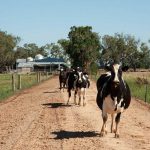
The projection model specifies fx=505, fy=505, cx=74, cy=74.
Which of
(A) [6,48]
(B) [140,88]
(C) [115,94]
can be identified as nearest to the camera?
(C) [115,94]

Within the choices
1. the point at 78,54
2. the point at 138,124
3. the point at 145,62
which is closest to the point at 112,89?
the point at 138,124

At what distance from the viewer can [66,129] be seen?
15586 millimetres

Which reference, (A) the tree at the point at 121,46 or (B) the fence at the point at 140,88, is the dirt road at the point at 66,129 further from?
(A) the tree at the point at 121,46

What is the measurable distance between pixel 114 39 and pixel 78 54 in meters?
49.7

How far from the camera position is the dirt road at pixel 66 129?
1277 cm

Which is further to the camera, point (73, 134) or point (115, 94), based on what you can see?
point (73, 134)

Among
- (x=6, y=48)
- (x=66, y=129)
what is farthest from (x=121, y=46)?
(x=66, y=129)

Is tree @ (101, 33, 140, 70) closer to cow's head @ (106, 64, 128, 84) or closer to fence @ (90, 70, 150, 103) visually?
fence @ (90, 70, 150, 103)

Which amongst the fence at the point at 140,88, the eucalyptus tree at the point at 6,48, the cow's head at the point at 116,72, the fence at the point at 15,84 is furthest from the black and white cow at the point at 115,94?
the eucalyptus tree at the point at 6,48

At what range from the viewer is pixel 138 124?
17.0 metres

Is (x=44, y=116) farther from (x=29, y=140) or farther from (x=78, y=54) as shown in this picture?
(x=78, y=54)

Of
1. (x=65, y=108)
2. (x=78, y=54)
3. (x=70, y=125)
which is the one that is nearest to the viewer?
(x=70, y=125)

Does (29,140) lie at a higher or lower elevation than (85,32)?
lower

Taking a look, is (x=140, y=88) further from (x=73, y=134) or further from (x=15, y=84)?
(x=73, y=134)
